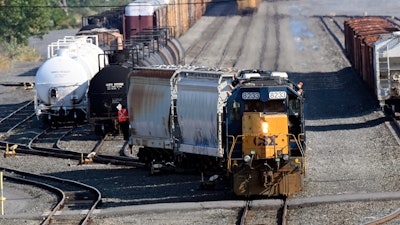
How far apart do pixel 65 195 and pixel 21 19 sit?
162 feet

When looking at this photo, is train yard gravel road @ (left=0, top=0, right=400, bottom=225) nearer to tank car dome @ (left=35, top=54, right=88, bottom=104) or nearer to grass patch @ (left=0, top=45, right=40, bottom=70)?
tank car dome @ (left=35, top=54, right=88, bottom=104)

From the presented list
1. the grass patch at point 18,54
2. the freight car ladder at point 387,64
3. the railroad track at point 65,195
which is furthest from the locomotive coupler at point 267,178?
the grass patch at point 18,54

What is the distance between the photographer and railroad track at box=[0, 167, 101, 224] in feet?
62.2

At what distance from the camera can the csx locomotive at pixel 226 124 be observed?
772 inches

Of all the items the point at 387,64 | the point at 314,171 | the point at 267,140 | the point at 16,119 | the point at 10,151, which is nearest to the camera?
the point at 267,140

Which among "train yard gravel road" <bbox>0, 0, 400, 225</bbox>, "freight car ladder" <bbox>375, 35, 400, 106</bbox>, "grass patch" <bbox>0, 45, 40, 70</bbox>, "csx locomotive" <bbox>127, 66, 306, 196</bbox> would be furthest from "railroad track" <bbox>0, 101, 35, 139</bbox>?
"grass patch" <bbox>0, 45, 40, 70</bbox>

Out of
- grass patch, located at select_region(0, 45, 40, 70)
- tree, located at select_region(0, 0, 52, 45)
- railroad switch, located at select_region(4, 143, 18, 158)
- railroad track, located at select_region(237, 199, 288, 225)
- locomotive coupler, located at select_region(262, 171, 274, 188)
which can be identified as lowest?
railroad switch, located at select_region(4, 143, 18, 158)

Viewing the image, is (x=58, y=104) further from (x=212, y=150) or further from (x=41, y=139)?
(x=212, y=150)

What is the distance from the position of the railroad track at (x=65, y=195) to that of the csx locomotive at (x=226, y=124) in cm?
226

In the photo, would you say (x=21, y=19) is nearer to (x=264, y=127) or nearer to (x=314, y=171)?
(x=314, y=171)

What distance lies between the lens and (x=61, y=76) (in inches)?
1282

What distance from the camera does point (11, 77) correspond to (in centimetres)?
5003

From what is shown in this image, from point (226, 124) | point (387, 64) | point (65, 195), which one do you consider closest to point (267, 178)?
point (226, 124)

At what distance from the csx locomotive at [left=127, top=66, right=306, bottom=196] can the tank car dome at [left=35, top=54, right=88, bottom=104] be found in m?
8.92
